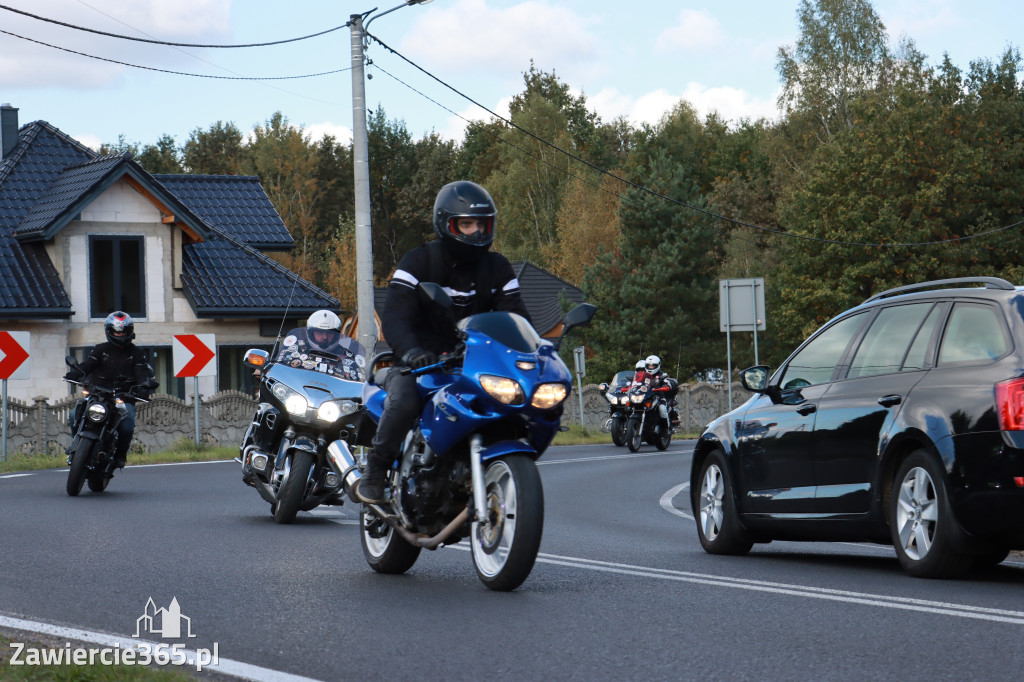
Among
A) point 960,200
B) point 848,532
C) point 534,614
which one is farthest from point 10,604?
point 960,200

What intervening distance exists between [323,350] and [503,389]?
550cm

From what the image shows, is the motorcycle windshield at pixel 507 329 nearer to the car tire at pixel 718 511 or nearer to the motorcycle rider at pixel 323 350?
the car tire at pixel 718 511

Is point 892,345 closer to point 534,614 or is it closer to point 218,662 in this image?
point 534,614

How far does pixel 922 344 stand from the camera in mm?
8273

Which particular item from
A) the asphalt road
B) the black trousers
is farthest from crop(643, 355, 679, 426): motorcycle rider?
the black trousers

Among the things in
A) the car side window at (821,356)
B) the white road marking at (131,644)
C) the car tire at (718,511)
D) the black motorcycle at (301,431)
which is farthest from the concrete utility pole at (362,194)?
the white road marking at (131,644)

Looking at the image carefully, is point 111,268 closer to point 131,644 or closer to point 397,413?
point 397,413

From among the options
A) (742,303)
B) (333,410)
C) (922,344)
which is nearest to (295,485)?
(333,410)

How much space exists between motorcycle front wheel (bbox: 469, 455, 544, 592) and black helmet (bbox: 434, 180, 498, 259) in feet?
3.99

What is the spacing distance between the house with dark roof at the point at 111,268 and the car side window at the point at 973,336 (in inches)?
1064

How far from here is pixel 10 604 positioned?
7105mm

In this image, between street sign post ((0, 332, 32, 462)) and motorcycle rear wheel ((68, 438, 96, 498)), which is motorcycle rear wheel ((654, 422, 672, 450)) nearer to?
street sign post ((0, 332, 32, 462))

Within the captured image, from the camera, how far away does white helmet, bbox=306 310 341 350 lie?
39.9 ft

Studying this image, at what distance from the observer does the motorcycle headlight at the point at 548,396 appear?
691cm
